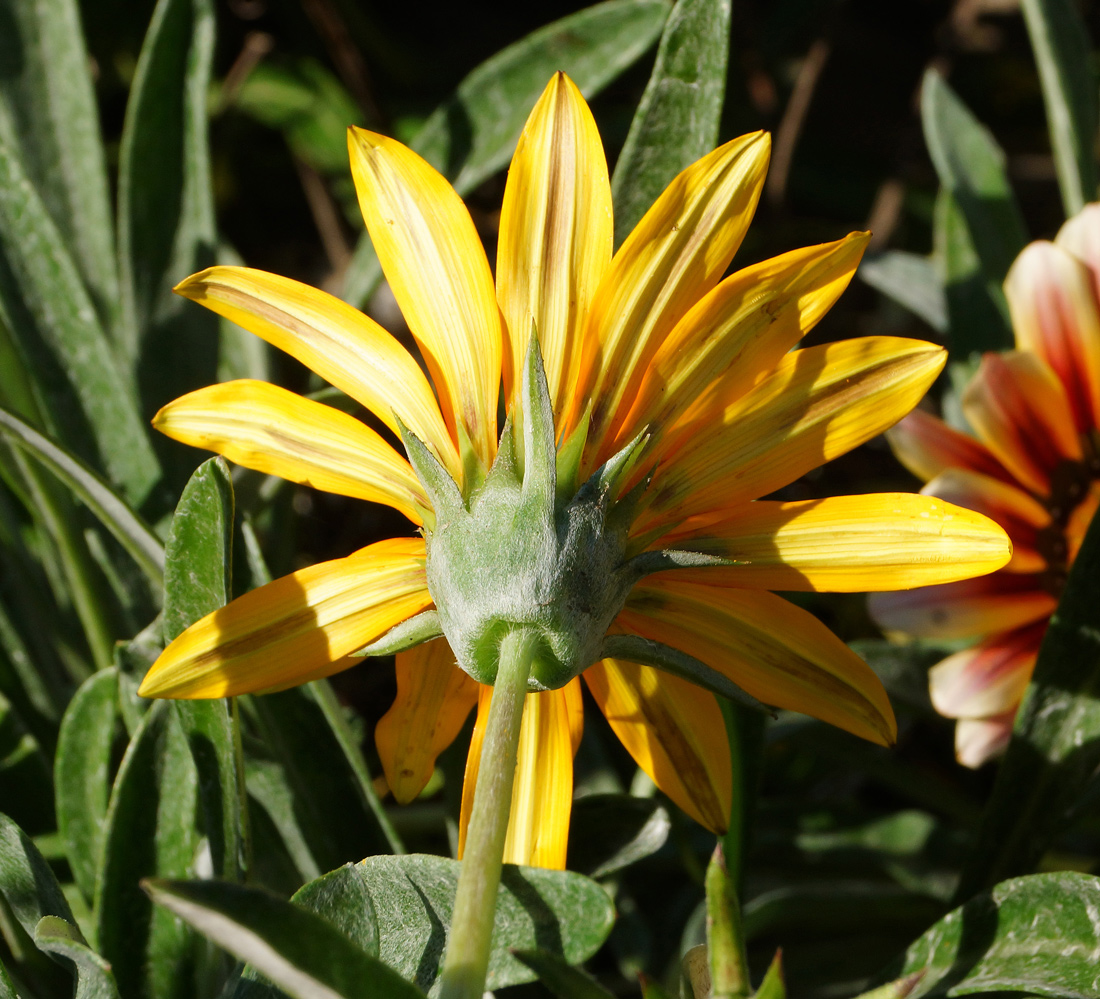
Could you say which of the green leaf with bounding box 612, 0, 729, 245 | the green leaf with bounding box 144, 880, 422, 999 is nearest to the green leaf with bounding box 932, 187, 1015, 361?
the green leaf with bounding box 612, 0, 729, 245

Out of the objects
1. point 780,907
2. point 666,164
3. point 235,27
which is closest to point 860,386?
point 666,164

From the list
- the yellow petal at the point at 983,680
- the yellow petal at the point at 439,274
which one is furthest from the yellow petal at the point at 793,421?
the yellow petal at the point at 983,680

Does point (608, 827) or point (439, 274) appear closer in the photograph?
point (439, 274)

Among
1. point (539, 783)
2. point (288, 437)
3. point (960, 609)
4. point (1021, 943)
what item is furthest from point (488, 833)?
point (960, 609)

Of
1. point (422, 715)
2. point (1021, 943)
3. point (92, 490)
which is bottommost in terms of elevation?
point (1021, 943)

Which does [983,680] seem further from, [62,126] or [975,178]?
[62,126]

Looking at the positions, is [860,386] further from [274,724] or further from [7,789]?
[7,789]
